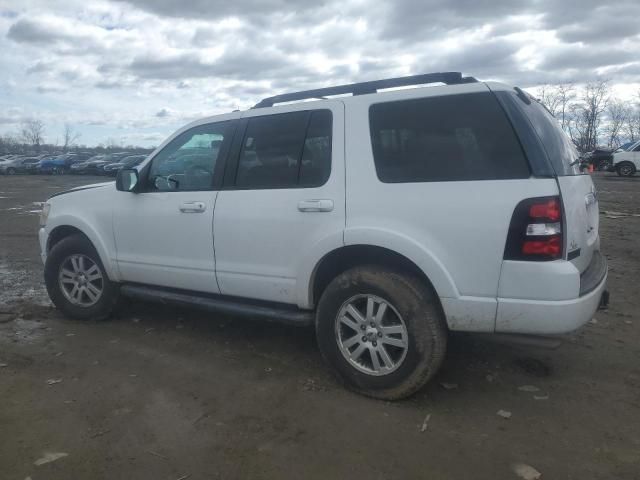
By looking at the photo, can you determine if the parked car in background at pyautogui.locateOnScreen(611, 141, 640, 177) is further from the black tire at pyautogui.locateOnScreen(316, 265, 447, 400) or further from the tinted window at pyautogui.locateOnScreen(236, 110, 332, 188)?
the black tire at pyautogui.locateOnScreen(316, 265, 447, 400)

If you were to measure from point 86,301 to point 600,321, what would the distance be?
482 cm

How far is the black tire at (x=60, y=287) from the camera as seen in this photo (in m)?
4.95

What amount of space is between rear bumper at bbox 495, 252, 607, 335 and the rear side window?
729 millimetres

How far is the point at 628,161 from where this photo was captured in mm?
26484

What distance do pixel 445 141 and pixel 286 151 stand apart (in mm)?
1189

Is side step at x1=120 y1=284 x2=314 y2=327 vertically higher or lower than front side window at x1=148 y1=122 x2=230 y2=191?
Result: lower

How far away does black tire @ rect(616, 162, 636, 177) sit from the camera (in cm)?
2655

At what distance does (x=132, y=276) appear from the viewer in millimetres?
4727

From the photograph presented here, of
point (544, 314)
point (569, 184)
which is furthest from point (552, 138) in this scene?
point (544, 314)

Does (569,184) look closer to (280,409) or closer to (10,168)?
(280,409)

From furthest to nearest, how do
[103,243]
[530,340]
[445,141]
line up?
[103,243]
[445,141]
[530,340]

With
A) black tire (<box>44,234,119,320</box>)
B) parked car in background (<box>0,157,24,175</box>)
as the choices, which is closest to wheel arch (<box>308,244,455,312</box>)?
black tire (<box>44,234,119,320</box>)

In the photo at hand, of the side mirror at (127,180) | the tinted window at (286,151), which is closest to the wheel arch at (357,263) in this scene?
the tinted window at (286,151)

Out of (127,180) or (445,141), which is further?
(127,180)
